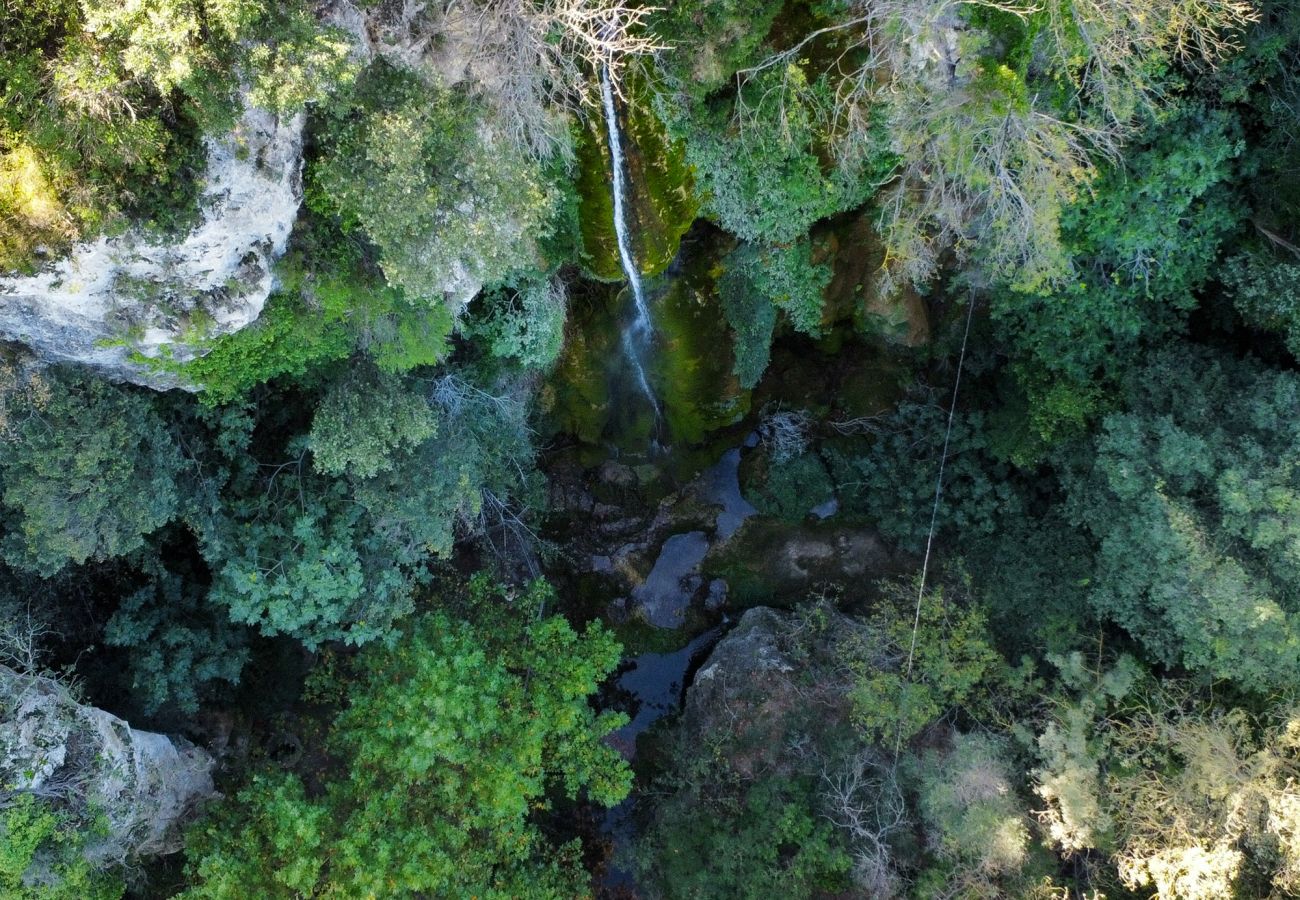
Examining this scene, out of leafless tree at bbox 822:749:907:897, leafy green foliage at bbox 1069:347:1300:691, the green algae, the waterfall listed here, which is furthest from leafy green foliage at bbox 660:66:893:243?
leafless tree at bbox 822:749:907:897

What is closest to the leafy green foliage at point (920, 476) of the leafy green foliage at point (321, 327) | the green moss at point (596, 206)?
the green moss at point (596, 206)

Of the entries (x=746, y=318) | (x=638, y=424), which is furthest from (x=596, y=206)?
(x=638, y=424)

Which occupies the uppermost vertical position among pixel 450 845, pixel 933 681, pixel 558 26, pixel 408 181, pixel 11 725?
pixel 558 26

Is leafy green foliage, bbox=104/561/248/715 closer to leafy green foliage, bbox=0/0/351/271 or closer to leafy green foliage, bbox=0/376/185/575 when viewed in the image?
leafy green foliage, bbox=0/376/185/575

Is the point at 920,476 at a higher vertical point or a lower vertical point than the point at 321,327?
lower

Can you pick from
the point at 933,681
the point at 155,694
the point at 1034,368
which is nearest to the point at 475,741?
the point at 155,694

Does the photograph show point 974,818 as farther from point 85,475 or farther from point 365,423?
point 85,475

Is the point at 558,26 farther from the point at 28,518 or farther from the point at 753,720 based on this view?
the point at 753,720

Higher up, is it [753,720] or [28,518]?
[28,518]

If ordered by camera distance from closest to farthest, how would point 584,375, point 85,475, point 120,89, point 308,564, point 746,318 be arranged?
point 120,89
point 85,475
point 308,564
point 746,318
point 584,375
